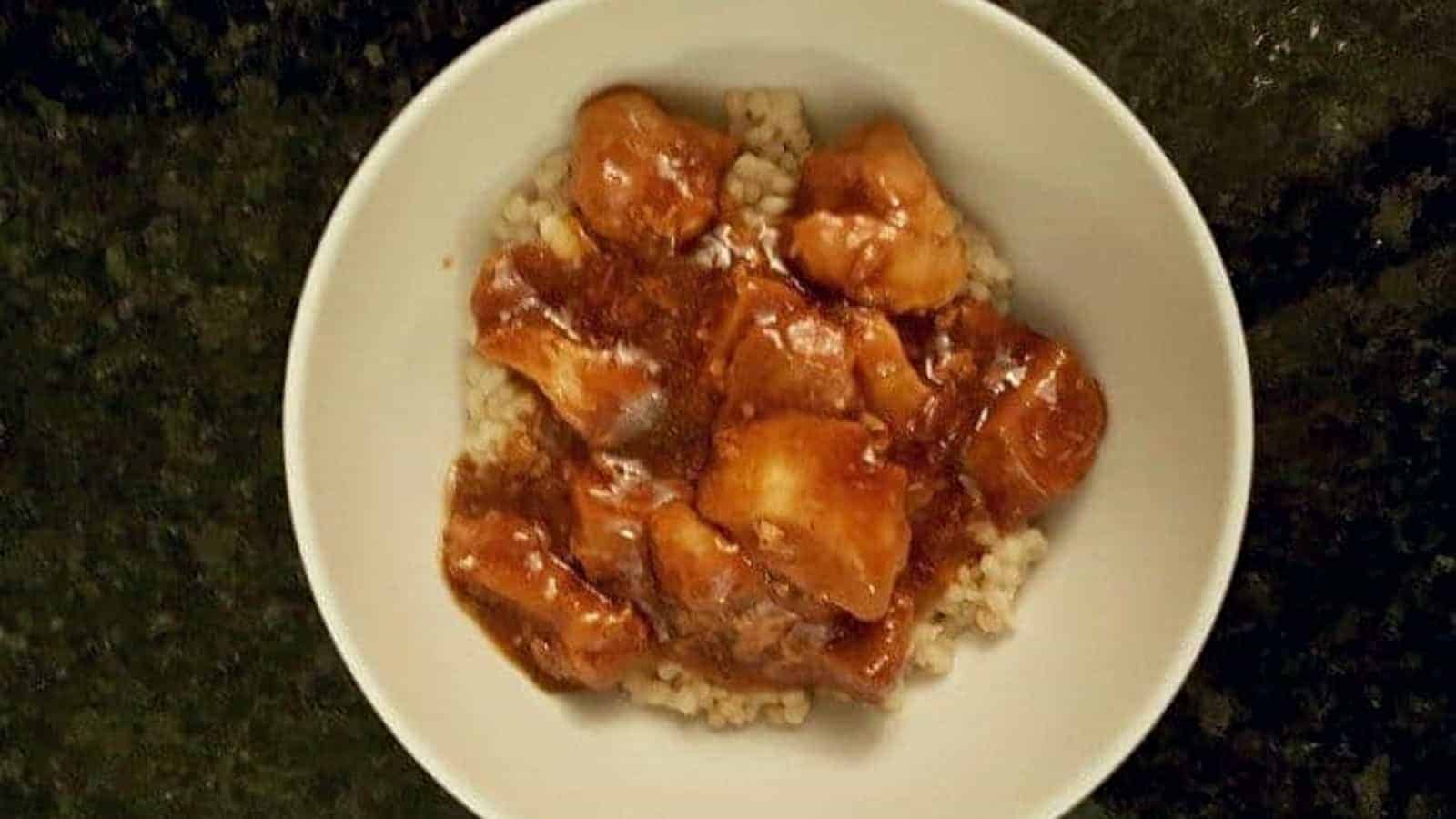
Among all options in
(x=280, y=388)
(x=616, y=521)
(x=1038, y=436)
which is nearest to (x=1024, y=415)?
(x=1038, y=436)

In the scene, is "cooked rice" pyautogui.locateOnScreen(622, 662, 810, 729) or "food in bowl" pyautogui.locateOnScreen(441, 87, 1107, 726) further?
"cooked rice" pyautogui.locateOnScreen(622, 662, 810, 729)

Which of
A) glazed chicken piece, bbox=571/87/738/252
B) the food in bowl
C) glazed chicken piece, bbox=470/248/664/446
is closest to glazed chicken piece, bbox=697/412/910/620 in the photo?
the food in bowl

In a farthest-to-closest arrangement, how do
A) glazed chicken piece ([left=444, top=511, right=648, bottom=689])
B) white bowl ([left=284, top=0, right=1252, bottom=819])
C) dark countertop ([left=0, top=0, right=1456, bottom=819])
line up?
dark countertop ([left=0, top=0, right=1456, bottom=819])
glazed chicken piece ([left=444, top=511, right=648, bottom=689])
white bowl ([left=284, top=0, right=1252, bottom=819])

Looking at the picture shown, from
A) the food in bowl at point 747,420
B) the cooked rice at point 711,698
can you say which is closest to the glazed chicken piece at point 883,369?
the food in bowl at point 747,420

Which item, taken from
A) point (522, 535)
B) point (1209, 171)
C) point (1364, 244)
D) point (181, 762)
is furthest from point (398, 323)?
point (1364, 244)

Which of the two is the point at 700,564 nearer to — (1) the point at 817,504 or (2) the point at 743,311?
(1) the point at 817,504

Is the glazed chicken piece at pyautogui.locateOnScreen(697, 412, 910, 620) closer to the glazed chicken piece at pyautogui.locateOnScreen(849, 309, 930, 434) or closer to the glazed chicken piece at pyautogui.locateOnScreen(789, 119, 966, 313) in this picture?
the glazed chicken piece at pyautogui.locateOnScreen(849, 309, 930, 434)
